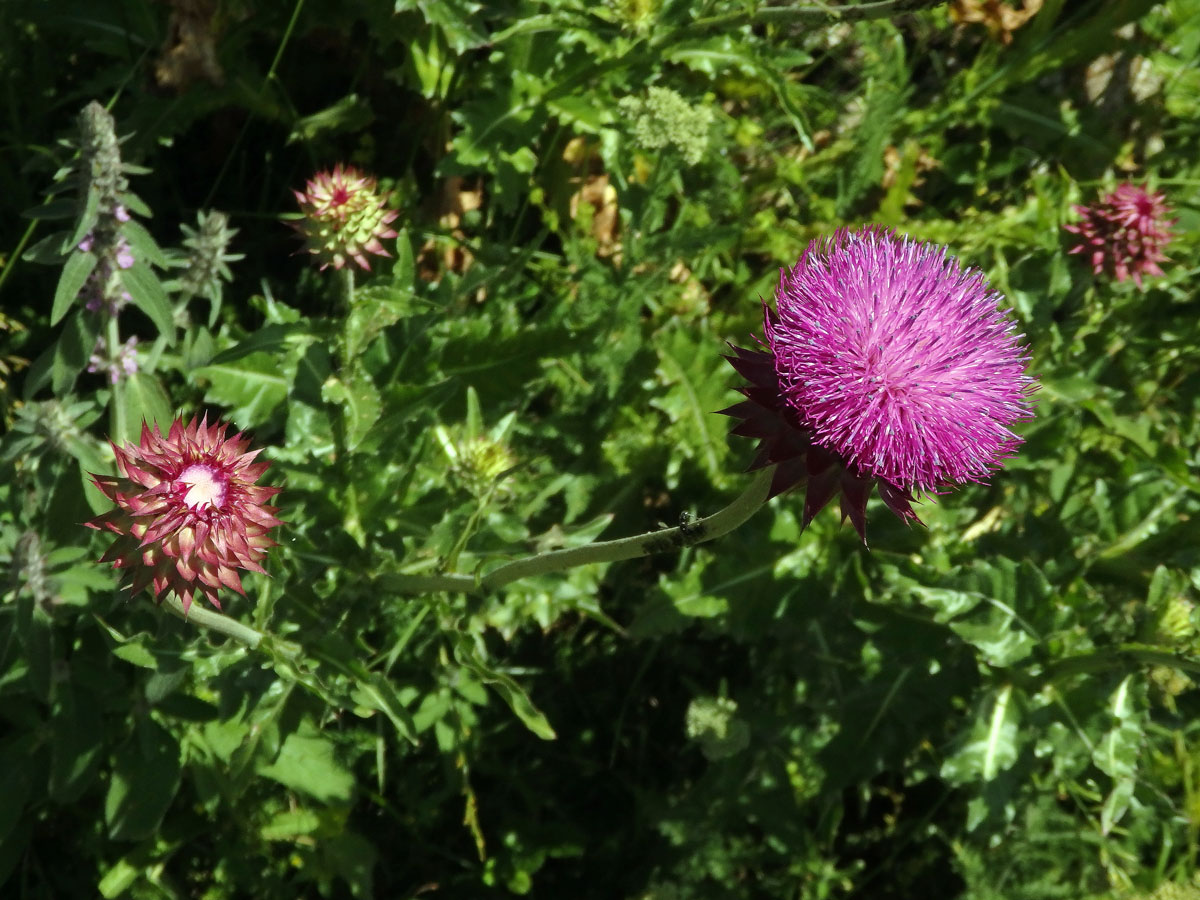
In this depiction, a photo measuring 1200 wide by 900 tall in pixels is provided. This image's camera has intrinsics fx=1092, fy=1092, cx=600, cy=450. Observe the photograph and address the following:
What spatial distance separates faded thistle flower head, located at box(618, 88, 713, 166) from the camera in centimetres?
369

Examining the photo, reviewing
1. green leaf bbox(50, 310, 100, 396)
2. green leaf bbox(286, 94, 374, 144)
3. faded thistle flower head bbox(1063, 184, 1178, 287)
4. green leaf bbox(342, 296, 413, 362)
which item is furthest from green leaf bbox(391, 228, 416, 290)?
faded thistle flower head bbox(1063, 184, 1178, 287)

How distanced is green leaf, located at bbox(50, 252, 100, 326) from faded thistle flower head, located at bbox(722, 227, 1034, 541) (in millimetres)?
1804

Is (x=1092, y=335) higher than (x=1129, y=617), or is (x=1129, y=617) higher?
(x=1092, y=335)

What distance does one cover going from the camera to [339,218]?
9.98 ft

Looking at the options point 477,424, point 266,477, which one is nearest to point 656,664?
point 477,424

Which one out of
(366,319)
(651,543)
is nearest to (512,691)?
(651,543)

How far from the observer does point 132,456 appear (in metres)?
2.33

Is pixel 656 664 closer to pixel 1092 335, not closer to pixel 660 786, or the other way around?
pixel 660 786

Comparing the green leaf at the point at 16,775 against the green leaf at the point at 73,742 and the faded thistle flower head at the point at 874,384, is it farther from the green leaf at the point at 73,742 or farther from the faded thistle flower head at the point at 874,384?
the faded thistle flower head at the point at 874,384

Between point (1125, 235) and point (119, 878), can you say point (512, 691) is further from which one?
point (1125, 235)

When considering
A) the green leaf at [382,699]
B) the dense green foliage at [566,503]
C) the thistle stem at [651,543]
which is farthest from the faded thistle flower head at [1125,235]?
the green leaf at [382,699]

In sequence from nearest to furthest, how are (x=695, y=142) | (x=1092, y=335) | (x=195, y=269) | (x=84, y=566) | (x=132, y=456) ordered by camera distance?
(x=132, y=456)
(x=84, y=566)
(x=195, y=269)
(x=695, y=142)
(x=1092, y=335)

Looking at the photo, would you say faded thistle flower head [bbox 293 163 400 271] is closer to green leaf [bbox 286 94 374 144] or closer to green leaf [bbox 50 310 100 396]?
green leaf [bbox 50 310 100 396]

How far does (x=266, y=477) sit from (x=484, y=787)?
5.67ft
